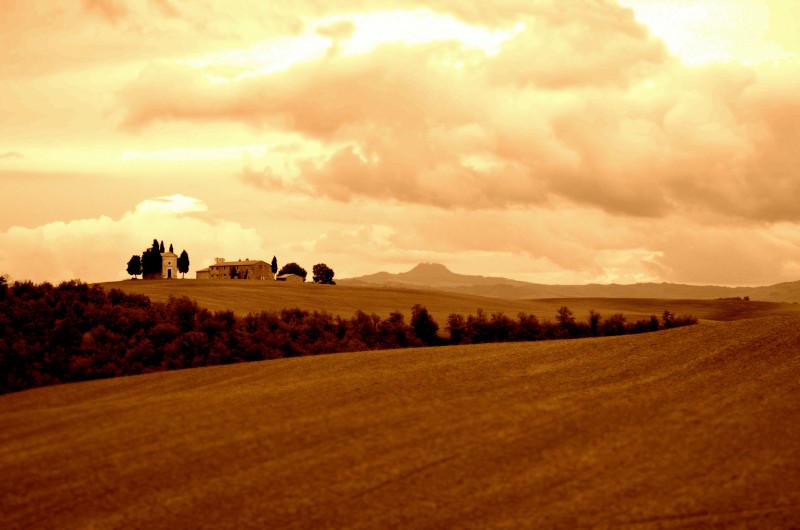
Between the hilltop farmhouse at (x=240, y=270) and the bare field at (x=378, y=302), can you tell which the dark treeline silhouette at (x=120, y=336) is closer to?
the bare field at (x=378, y=302)

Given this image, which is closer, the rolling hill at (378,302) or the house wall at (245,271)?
the rolling hill at (378,302)

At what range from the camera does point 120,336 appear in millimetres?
41875

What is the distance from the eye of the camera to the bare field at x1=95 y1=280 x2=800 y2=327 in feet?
290

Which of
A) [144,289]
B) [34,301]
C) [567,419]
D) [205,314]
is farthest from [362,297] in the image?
[567,419]

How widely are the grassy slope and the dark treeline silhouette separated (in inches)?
315

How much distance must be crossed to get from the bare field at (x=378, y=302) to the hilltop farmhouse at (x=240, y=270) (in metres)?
51.7

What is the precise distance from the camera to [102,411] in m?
26.0

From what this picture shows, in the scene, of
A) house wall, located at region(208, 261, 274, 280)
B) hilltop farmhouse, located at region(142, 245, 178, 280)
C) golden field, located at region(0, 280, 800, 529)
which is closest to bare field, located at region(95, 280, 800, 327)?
golden field, located at region(0, 280, 800, 529)

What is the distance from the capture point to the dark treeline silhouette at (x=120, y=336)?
38188 mm

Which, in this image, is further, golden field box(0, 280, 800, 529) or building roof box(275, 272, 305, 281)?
building roof box(275, 272, 305, 281)

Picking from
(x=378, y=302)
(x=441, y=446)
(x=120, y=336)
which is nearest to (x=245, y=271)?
(x=378, y=302)

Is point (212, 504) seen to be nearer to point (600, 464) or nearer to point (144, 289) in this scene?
point (600, 464)

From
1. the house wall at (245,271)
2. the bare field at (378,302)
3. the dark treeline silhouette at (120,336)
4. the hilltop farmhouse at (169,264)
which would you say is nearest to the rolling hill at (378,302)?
the bare field at (378,302)

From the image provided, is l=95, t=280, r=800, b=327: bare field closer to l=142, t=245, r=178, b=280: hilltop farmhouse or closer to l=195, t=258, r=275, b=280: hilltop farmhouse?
l=195, t=258, r=275, b=280: hilltop farmhouse
